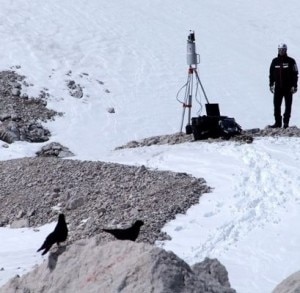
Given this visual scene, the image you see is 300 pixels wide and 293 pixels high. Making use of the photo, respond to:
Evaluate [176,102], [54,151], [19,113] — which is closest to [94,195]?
[54,151]

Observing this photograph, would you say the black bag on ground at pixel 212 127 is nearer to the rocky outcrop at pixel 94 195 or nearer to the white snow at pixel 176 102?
the white snow at pixel 176 102

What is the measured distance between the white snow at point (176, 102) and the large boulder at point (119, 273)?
74.2 inches

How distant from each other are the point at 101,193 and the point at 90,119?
9.09m

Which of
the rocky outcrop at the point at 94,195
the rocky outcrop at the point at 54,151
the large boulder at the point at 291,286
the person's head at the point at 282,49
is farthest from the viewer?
the rocky outcrop at the point at 54,151

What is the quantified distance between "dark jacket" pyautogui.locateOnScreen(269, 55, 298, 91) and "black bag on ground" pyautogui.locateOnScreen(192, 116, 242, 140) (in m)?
1.28

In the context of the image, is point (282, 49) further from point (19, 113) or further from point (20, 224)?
point (19, 113)

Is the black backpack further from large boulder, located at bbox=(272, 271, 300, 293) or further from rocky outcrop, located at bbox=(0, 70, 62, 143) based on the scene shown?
large boulder, located at bbox=(272, 271, 300, 293)

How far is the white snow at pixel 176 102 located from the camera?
30.8 ft

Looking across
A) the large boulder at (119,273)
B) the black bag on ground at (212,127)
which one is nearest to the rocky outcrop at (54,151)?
the black bag on ground at (212,127)

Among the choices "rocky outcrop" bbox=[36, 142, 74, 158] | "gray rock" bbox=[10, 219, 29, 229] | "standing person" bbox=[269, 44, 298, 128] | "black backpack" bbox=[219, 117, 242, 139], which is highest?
"standing person" bbox=[269, 44, 298, 128]

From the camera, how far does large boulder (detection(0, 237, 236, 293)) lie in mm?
5848

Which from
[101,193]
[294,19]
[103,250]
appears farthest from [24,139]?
[294,19]

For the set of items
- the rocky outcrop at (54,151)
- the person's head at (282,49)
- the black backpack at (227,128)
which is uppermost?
the person's head at (282,49)

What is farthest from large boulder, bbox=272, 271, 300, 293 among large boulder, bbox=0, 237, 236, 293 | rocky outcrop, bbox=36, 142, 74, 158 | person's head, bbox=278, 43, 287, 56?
rocky outcrop, bbox=36, 142, 74, 158
